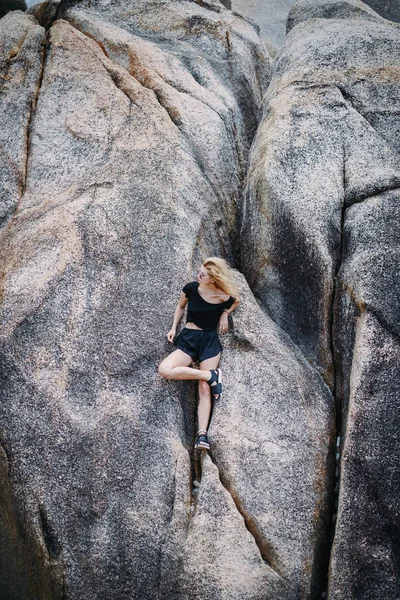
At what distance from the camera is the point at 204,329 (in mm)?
9359

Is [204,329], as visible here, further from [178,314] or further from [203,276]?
[203,276]

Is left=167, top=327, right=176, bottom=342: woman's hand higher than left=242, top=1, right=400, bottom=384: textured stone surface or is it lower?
lower

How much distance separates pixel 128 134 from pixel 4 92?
2827 millimetres

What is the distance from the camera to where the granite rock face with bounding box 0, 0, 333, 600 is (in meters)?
8.06

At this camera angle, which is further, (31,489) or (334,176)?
(334,176)

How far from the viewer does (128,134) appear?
11305 mm

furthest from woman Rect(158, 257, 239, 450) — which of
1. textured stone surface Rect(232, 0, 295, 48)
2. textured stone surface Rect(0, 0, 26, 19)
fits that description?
textured stone surface Rect(232, 0, 295, 48)

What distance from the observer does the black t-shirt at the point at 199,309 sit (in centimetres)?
930

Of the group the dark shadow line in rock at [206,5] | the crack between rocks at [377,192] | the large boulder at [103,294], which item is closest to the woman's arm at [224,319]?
the large boulder at [103,294]

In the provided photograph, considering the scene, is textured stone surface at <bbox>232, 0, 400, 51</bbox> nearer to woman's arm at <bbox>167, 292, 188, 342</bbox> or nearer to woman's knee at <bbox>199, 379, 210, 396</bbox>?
woman's arm at <bbox>167, 292, 188, 342</bbox>

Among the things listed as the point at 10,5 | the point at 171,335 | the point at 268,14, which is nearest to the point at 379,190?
the point at 171,335

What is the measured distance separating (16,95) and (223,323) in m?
6.44

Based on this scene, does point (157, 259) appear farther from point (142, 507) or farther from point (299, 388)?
point (142, 507)

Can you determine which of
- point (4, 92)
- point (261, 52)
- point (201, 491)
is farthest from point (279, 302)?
point (261, 52)
